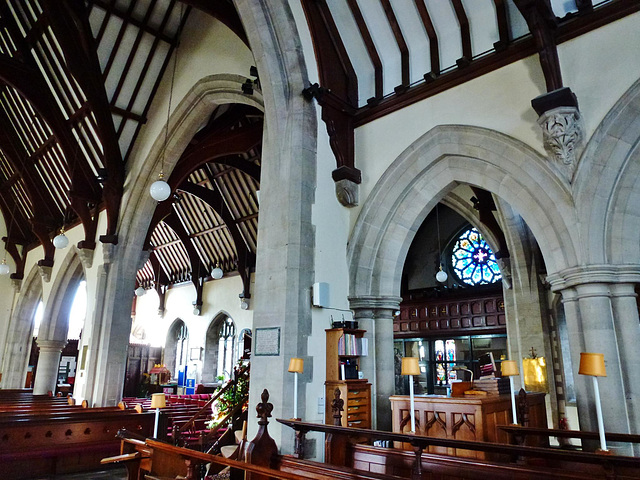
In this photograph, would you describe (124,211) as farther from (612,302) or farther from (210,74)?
(612,302)

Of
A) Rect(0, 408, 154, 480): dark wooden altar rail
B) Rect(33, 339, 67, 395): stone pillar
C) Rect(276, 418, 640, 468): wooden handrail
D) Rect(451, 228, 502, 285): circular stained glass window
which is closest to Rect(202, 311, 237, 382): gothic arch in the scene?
Rect(33, 339, 67, 395): stone pillar

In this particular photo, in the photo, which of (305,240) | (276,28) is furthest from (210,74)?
(305,240)

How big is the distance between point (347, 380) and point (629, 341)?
2.72 m

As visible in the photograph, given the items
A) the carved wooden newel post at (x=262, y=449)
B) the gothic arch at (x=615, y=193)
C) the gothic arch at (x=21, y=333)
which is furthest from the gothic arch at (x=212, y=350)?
the gothic arch at (x=615, y=193)

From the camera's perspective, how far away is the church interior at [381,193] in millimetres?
4281

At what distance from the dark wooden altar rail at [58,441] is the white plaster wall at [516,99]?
15.2ft

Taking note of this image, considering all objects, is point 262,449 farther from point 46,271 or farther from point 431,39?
point 46,271

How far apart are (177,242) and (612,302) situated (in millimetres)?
14728

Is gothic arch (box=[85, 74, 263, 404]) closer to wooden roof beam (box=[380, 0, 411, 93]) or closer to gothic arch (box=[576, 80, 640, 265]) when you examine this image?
wooden roof beam (box=[380, 0, 411, 93])

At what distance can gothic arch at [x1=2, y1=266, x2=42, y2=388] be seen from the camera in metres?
14.5

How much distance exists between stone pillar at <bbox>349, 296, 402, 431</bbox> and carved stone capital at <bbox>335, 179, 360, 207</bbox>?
1.25m

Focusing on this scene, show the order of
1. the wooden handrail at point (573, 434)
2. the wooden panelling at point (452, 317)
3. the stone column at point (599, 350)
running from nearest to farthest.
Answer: the wooden handrail at point (573, 434), the stone column at point (599, 350), the wooden panelling at point (452, 317)

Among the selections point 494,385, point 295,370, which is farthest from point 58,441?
point 494,385

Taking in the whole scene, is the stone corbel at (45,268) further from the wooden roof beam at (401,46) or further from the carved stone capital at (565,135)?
the carved stone capital at (565,135)
